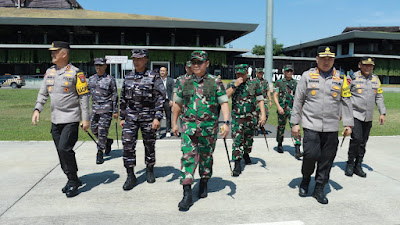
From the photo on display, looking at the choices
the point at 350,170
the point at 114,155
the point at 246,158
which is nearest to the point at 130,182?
the point at 114,155

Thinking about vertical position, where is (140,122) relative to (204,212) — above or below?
above

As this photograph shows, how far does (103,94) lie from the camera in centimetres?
621

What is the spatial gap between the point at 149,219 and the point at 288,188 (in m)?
2.18

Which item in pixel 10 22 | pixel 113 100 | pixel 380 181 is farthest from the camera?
pixel 10 22

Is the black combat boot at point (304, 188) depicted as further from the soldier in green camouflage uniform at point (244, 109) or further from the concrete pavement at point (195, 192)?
the soldier in green camouflage uniform at point (244, 109)

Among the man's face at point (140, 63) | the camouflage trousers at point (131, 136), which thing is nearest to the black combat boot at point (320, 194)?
the camouflage trousers at point (131, 136)

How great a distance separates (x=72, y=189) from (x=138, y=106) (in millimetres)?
1445

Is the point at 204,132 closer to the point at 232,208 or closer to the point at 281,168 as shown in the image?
the point at 232,208

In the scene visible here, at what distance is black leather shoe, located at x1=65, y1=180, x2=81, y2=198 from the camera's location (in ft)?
13.9

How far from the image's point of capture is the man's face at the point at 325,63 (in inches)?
164

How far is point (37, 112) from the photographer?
435 centimetres

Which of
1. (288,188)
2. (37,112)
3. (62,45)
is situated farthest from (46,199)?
(288,188)

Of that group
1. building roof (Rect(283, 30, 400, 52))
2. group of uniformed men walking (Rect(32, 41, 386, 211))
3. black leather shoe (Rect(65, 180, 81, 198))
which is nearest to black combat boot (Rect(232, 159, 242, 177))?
group of uniformed men walking (Rect(32, 41, 386, 211))

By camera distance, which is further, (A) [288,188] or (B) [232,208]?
(A) [288,188]
